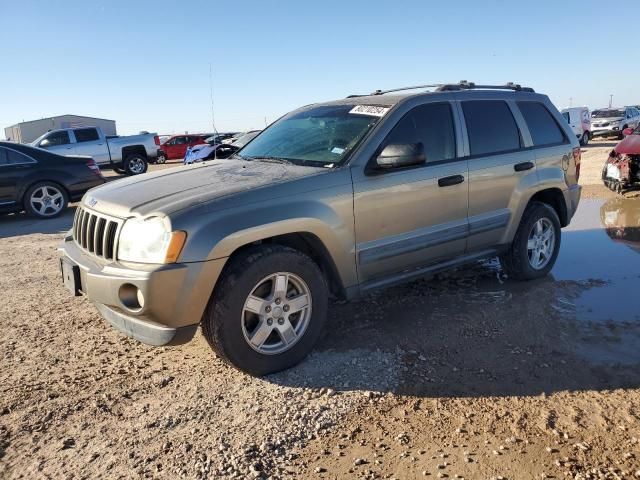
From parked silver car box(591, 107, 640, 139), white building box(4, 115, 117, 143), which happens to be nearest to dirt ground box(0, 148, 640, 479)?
parked silver car box(591, 107, 640, 139)

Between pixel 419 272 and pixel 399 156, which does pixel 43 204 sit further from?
pixel 399 156

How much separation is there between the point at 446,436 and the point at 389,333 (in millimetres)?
1372

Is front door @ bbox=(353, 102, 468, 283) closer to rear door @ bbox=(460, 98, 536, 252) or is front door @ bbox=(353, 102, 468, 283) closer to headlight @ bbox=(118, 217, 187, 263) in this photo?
rear door @ bbox=(460, 98, 536, 252)

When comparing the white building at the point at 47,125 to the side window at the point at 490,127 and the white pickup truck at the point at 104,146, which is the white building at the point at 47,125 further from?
the side window at the point at 490,127

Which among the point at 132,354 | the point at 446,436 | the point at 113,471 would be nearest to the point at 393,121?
the point at 446,436

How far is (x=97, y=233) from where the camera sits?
3527mm

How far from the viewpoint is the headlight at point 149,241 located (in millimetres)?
3084

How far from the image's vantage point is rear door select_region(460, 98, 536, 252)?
4699mm

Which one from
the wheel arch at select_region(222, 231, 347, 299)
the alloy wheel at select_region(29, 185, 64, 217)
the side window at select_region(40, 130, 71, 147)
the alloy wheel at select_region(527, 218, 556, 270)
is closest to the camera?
the wheel arch at select_region(222, 231, 347, 299)

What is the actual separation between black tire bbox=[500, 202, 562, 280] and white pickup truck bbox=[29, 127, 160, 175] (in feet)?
53.4

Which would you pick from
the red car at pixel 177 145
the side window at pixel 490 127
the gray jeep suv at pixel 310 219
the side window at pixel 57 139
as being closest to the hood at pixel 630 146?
the gray jeep suv at pixel 310 219

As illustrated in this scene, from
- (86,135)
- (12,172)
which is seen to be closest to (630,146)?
(12,172)

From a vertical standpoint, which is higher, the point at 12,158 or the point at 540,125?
the point at 12,158

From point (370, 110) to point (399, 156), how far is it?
68 cm
